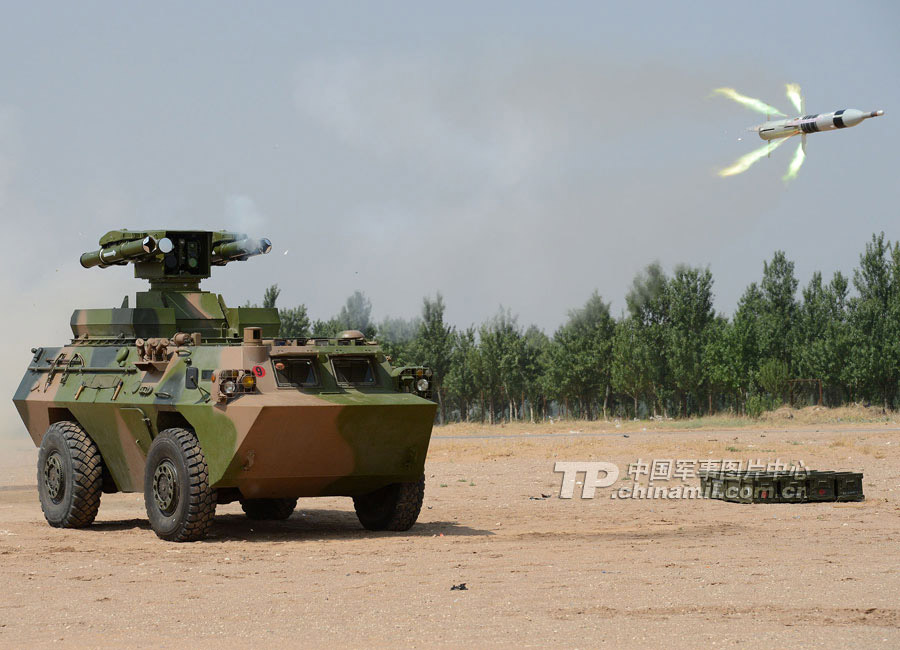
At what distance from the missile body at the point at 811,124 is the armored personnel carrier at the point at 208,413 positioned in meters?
8.91

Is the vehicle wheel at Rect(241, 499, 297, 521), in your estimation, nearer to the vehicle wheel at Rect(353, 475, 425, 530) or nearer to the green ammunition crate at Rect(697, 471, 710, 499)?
the vehicle wheel at Rect(353, 475, 425, 530)

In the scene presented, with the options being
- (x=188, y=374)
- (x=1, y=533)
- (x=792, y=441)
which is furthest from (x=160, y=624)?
(x=792, y=441)

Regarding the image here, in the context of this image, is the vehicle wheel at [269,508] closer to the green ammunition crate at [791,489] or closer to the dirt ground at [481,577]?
the dirt ground at [481,577]

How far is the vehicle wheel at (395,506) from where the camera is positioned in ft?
54.4

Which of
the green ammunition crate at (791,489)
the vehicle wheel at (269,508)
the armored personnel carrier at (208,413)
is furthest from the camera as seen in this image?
the green ammunition crate at (791,489)

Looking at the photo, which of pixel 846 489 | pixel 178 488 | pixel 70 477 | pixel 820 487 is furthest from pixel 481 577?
pixel 846 489

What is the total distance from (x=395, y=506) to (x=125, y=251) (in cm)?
565

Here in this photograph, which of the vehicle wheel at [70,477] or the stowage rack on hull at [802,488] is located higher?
the vehicle wheel at [70,477]

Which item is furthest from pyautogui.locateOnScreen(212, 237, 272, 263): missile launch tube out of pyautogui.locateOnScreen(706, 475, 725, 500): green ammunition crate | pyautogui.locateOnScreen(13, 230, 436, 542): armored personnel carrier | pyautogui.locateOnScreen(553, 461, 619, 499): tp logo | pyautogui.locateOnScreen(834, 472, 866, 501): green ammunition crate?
pyautogui.locateOnScreen(834, 472, 866, 501): green ammunition crate

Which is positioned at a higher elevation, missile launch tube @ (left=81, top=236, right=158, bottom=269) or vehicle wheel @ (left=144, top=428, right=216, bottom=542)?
missile launch tube @ (left=81, top=236, right=158, bottom=269)

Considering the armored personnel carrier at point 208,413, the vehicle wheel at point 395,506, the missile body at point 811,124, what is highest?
the missile body at point 811,124

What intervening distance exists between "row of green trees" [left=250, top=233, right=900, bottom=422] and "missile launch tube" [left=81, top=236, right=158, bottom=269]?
132ft

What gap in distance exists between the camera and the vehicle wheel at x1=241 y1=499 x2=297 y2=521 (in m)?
19.2

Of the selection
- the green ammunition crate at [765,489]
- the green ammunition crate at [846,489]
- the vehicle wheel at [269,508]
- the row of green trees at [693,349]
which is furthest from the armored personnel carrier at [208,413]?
the row of green trees at [693,349]
